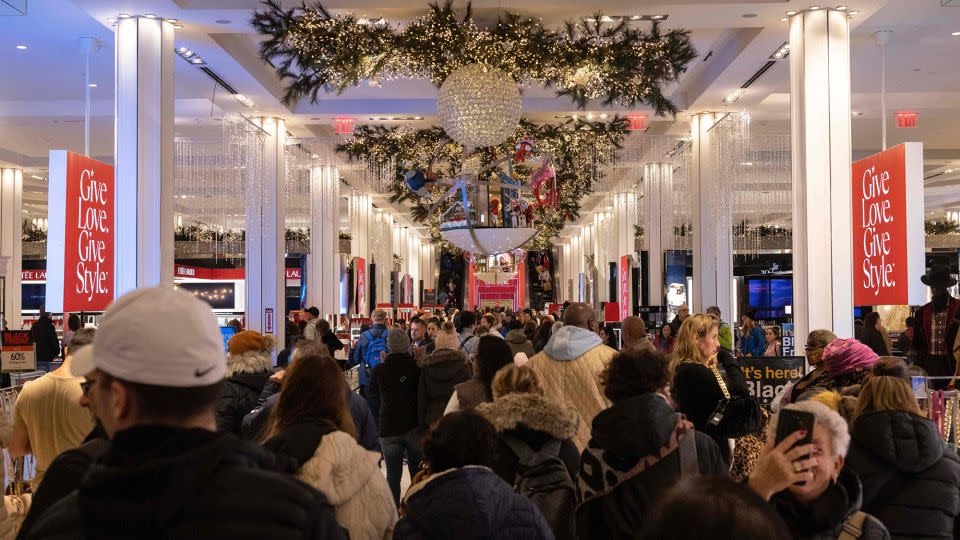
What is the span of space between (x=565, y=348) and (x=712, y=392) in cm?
82

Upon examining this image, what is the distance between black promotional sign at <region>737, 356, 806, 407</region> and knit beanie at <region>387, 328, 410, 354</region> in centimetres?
258

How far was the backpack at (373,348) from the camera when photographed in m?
11.1

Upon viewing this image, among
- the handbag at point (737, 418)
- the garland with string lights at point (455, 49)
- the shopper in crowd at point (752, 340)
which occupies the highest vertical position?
the garland with string lights at point (455, 49)

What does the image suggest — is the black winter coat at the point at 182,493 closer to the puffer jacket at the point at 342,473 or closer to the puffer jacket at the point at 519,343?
the puffer jacket at the point at 342,473

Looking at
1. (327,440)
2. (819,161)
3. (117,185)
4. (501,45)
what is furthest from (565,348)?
(117,185)

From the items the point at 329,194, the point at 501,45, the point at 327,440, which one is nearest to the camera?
the point at 327,440

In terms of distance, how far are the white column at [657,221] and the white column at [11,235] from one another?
12.7 meters

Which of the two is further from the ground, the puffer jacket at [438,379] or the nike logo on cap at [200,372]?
the nike logo on cap at [200,372]

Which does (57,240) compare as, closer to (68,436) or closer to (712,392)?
(68,436)

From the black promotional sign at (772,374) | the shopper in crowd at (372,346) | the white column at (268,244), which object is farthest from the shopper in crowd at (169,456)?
the white column at (268,244)

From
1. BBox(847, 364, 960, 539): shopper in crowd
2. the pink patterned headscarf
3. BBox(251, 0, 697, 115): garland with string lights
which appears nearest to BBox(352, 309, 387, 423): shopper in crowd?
BBox(251, 0, 697, 115): garland with string lights

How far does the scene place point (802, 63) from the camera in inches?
386

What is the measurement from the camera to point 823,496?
8.02 ft

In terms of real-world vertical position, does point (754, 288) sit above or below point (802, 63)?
below
